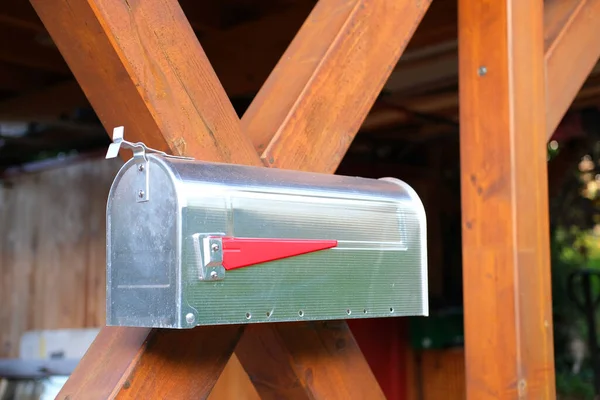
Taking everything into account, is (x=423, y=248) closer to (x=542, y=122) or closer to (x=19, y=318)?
(x=542, y=122)

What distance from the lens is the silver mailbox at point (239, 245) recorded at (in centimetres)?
96

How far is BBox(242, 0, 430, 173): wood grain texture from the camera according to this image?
1277mm

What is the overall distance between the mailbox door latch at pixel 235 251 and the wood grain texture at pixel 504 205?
0.72 metres

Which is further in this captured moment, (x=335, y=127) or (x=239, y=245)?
(x=335, y=127)

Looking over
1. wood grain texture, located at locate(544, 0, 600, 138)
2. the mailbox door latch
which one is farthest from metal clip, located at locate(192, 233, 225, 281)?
wood grain texture, located at locate(544, 0, 600, 138)

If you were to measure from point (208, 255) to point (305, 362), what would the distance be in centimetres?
46

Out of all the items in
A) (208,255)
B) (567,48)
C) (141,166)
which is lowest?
(208,255)

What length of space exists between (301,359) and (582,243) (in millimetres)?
5151

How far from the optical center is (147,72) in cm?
→ 108

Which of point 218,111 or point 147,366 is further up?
point 218,111

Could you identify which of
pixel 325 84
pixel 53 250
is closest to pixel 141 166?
pixel 325 84

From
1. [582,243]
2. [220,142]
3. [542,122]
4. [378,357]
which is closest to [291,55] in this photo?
[220,142]

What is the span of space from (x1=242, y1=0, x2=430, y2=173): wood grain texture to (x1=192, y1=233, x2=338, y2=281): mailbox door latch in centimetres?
21

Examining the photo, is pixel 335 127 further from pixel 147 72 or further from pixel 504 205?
pixel 504 205
